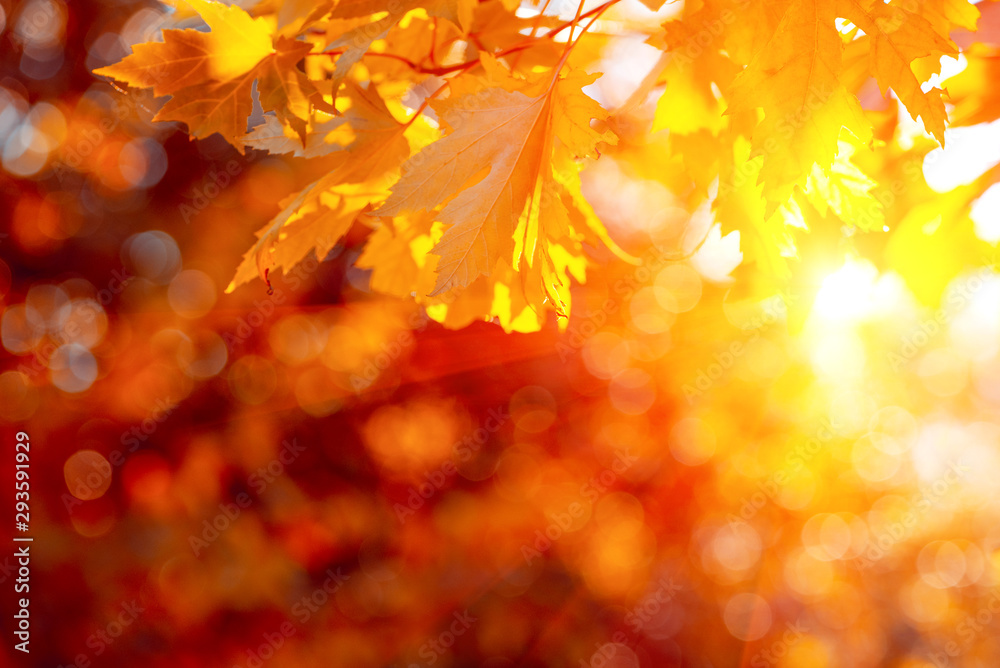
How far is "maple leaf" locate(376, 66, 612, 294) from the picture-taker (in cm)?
58

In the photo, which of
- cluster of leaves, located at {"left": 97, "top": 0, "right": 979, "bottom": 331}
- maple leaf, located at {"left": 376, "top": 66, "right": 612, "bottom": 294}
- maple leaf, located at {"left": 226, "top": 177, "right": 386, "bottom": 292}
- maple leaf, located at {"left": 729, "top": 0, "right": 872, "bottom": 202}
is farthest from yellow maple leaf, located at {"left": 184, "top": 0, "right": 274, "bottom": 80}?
maple leaf, located at {"left": 729, "top": 0, "right": 872, "bottom": 202}

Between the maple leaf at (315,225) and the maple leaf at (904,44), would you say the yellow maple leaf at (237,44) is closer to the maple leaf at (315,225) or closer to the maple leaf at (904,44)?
the maple leaf at (315,225)

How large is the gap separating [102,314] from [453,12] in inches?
121

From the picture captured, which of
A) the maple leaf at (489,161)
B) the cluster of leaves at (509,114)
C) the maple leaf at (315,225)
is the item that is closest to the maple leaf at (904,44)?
the cluster of leaves at (509,114)

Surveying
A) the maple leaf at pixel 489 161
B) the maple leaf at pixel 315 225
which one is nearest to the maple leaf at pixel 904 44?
the maple leaf at pixel 489 161

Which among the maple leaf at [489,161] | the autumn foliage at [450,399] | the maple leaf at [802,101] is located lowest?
the autumn foliage at [450,399]

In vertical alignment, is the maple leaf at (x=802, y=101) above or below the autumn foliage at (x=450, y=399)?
above

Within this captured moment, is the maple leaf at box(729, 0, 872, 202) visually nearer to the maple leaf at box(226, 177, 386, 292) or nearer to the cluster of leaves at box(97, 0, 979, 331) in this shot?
the cluster of leaves at box(97, 0, 979, 331)

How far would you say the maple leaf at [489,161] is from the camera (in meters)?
0.58

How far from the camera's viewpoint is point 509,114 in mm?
624

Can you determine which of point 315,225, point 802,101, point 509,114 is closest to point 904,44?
point 802,101

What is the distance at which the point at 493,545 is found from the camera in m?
3.63

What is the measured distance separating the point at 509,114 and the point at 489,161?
0.18ft

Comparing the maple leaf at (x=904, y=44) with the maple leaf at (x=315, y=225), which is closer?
the maple leaf at (x=904, y=44)
